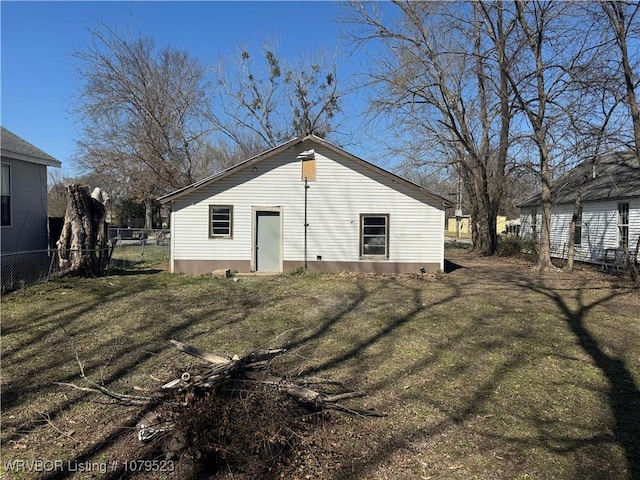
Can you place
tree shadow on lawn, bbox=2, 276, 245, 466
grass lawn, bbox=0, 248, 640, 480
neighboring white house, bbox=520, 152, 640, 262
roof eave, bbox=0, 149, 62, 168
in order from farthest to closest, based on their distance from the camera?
neighboring white house, bbox=520, 152, 640, 262 < roof eave, bbox=0, 149, 62, 168 < tree shadow on lawn, bbox=2, 276, 245, 466 < grass lawn, bbox=0, 248, 640, 480

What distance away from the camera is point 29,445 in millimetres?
3857

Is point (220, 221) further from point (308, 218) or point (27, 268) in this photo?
point (27, 268)

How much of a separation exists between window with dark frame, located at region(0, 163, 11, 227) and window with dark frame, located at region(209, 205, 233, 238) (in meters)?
5.67

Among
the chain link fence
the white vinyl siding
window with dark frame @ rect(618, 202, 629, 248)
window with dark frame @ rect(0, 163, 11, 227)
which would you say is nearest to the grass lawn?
the chain link fence

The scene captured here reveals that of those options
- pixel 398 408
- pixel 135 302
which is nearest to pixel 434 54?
pixel 135 302

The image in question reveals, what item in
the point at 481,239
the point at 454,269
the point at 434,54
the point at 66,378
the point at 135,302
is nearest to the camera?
the point at 66,378

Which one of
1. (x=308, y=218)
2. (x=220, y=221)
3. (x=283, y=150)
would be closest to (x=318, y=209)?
(x=308, y=218)

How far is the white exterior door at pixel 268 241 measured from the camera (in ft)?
49.1

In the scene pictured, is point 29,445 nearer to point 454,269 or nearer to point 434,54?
point 454,269

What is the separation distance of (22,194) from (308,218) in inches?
337

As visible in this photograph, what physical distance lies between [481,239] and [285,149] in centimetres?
1633

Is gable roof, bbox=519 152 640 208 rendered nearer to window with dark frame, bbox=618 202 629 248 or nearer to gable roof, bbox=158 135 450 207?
window with dark frame, bbox=618 202 629 248

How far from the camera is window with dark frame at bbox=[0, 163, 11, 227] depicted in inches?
452

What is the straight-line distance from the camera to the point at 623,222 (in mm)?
17359
